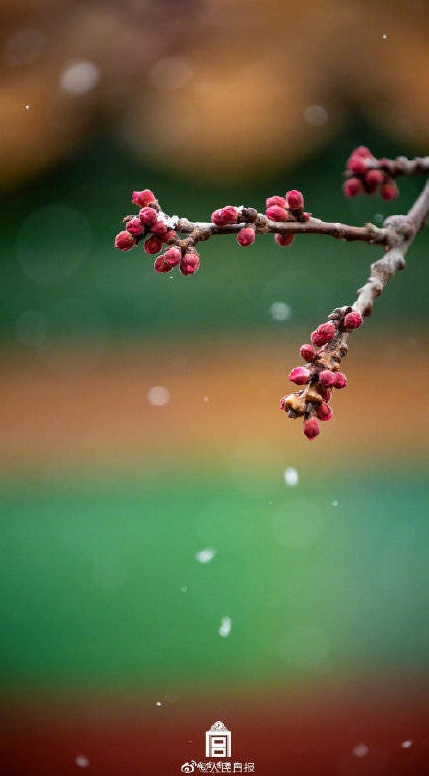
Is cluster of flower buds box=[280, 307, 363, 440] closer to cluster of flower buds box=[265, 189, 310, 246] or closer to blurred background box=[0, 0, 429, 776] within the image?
cluster of flower buds box=[265, 189, 310, 246]

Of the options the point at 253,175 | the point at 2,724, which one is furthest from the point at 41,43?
the point at 2,724

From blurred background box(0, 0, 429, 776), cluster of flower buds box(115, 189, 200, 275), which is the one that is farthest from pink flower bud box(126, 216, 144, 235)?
blurred background box(0, 0, 429, 776)

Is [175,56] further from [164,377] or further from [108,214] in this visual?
[164,377]

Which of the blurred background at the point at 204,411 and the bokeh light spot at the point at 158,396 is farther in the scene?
the bokeh light spot at the point at 158,396

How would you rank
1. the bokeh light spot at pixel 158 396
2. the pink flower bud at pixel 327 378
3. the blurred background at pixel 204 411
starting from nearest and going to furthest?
the pink flower bud at pixel 327 378
the blurred background at pixel 204 411
the bokeh light spot at pixel 158 396

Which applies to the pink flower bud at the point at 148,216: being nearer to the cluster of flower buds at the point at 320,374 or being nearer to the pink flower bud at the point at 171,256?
the pink flower bud at the point at 171,256

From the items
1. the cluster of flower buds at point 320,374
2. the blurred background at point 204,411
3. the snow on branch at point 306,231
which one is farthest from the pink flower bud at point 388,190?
the blurred background at point 204,411

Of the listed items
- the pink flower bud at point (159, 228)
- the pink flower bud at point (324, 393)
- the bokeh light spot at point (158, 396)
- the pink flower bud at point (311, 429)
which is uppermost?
the bokeh light spot at point (158, 396)

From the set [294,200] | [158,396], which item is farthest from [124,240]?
[158,396]
